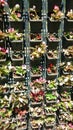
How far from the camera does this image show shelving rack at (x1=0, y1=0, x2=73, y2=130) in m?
3.24

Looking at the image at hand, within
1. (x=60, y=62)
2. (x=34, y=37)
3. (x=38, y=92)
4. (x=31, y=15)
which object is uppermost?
(x=31, y=15)

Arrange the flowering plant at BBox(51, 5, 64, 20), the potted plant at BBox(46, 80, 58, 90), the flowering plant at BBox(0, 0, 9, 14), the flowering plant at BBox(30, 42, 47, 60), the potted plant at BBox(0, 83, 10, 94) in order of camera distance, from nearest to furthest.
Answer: the flowering plant at BBox(0, 0, 9, 14)
the flowering plant at BBox(51, 5, 64, 20)
the flowering plant at BBox(30, 42, 47, 60)
the potted plant at BBox(0, 83, 10, 94)
the potted plant at BBox(46, 80, 58, 90)

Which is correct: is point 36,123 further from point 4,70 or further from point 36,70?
point 4,70

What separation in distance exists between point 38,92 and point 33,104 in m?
0.18

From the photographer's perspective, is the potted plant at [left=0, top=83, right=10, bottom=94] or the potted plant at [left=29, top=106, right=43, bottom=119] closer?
the potted plant at [left=0, top=83, right=10, bottom=94]

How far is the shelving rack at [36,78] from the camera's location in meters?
3.24

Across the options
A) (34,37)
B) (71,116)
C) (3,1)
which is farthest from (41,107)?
(3,1)

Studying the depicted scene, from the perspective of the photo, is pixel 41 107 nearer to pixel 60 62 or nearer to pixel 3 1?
pixel 60 62

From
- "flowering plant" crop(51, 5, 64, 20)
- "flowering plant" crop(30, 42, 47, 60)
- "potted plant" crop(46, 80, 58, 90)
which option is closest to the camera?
"flowering plant" crop(51, 5, 64, 20)

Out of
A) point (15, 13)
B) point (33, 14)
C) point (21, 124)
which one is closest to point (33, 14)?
point (33, 14)

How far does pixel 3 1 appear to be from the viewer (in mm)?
3072

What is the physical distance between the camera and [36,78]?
355cm

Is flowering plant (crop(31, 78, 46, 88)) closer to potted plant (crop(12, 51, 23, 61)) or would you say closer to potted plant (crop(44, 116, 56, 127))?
potted plant (crop(12, 51, 23, 61))

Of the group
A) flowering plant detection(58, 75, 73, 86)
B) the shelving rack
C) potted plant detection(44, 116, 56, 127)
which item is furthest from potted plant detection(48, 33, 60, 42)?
potted plant detection(44, 116, 56, 127)
